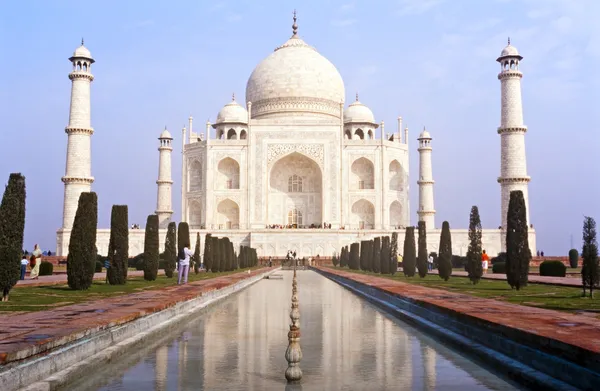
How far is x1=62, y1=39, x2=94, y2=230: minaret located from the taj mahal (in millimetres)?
2590

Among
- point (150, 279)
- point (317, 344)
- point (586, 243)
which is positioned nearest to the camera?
point (317, 344)

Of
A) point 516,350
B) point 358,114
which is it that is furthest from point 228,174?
point 516,350

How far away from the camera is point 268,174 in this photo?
3644 cm

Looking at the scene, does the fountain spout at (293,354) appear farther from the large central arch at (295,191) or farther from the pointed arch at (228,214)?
the pointed arch at (228,214)

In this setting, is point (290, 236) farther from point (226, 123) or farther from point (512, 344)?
point (512, 344)

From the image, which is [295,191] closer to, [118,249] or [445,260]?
[445,260]

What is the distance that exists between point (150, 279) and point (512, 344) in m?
11.9

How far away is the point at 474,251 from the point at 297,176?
2572cm

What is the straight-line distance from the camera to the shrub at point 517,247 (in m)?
11.0

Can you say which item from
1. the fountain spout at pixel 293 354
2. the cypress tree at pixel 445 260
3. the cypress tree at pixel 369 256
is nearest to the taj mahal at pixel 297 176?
the cypress tree at pixel 369 256

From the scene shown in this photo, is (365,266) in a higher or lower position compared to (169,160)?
lower

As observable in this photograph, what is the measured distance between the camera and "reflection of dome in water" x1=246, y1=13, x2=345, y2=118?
39.3m

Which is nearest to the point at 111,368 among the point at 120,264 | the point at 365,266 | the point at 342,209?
the point at 120,264

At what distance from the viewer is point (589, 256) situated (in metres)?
9.10
